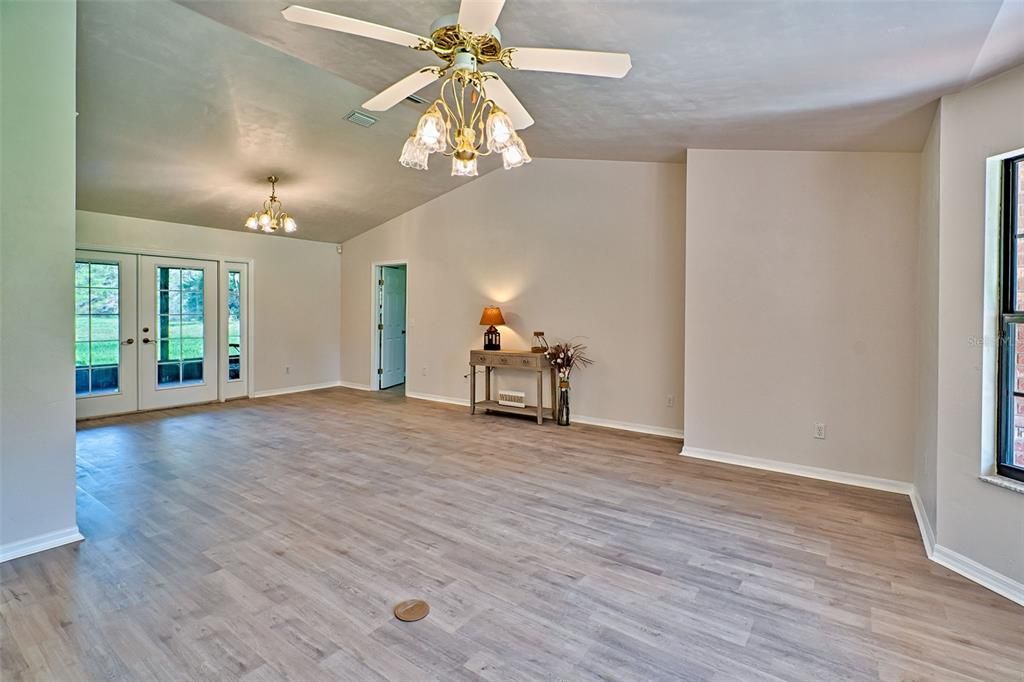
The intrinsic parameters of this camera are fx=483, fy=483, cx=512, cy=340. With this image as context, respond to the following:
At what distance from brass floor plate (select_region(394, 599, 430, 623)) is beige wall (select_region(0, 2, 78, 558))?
6.74ft

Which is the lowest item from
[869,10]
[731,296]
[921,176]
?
[731,296]

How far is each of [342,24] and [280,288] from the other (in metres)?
6.21

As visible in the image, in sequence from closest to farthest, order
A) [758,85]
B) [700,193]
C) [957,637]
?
[957,637], [758,85], [700,193]

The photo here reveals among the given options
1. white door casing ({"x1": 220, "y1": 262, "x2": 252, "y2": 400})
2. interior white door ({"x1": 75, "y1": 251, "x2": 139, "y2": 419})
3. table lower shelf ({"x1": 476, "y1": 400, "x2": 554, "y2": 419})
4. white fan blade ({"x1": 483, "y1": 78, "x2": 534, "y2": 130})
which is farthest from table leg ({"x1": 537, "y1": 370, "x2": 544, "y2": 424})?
interior white door ({"x1": 75, "y1": 251, "x2": 139, "y2": 419})

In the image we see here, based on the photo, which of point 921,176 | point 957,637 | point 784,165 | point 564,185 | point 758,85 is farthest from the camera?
point 564,185

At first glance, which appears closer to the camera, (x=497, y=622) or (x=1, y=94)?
(x=497, y=622)

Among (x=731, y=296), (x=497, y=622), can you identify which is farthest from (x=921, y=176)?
(x=497, y=622)

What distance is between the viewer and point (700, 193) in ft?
14.0

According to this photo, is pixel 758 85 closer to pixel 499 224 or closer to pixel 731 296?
pixel 731 296

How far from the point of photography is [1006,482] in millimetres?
2258

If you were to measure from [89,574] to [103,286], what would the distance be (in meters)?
4.73

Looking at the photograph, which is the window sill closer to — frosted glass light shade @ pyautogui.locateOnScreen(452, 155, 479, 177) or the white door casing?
frosted glass light shade @ pyautogui.locateOnScreen(452, 155, 479, 177)

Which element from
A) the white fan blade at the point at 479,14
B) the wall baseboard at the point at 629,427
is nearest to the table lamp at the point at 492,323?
the wall baseboard at the point at 629,427

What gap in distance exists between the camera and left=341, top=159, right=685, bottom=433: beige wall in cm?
508
